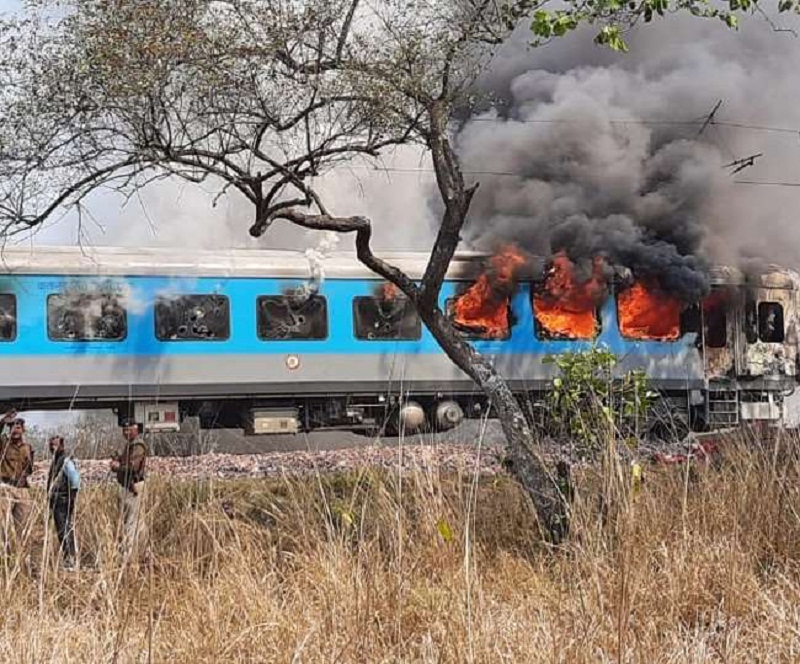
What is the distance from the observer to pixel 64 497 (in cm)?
650

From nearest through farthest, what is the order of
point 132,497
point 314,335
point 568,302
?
point 132,497
point 314,335
point 568,302

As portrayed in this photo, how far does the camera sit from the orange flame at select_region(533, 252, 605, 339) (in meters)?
16.3

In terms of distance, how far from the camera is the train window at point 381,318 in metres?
15.6

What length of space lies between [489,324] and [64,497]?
10.3 m

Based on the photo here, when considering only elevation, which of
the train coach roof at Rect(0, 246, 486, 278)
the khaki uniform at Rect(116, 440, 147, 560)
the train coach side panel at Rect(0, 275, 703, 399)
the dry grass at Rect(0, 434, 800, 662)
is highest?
the train coach roof at Rect(0, 246, 486, 278)

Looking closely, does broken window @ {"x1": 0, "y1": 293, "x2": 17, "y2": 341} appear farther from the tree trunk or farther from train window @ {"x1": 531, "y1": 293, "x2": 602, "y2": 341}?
the tree trunk

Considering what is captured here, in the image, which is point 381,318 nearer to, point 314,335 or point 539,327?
point 314,335

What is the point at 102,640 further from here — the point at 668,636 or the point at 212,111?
the point at 212,111

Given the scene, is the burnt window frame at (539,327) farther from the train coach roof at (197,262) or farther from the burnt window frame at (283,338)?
the burnt window frame at (283,338)

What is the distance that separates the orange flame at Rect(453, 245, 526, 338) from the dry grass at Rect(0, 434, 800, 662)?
32.3 feet

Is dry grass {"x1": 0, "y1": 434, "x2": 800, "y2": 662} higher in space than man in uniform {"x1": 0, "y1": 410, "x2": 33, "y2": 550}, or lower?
lower

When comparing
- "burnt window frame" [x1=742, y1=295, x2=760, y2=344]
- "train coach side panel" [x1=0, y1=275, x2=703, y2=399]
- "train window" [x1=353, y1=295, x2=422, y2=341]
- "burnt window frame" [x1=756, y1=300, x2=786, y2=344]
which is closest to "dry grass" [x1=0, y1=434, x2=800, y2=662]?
"train coach side panel" [x1=0, y1=275, x2=703, y2=399]

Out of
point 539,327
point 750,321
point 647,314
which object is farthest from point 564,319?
point 750,321

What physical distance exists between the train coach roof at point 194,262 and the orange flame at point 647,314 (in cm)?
254
